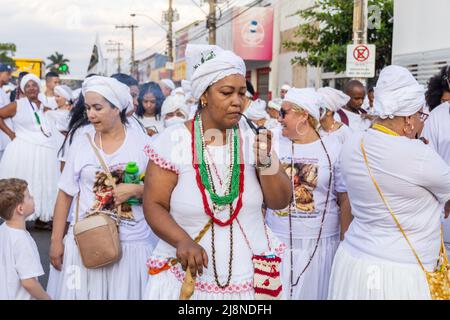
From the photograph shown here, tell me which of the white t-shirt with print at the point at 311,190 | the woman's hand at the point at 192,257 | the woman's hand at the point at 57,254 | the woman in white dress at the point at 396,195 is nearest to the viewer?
the woman's hand at the point at 192,257

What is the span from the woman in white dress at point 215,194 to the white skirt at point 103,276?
3.76 feet

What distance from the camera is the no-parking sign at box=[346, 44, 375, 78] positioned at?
13398 mm

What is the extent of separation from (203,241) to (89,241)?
1.22m

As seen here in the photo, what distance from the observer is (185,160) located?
3521mm

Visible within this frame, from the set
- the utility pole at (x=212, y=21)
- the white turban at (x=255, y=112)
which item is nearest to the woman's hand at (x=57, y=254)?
the white turban at (x=255, y=112)

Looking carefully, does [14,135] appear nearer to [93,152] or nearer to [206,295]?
[93,152]

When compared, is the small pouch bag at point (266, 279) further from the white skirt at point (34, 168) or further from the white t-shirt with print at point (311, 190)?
the white skirt at point (34, 168)

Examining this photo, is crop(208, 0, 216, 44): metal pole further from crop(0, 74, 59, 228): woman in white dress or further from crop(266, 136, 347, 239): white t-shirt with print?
crop(266, 136, 347, 239): white t-shirt with print

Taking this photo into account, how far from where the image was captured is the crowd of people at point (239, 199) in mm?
3484

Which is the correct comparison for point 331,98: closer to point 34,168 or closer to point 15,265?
point 15,265

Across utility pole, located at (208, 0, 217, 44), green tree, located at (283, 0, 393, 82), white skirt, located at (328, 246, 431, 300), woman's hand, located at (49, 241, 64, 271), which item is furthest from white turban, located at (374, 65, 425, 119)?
utility pole, located at (208, 0, 217, 44)

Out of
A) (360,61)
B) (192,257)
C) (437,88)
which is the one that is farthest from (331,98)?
(360,61)

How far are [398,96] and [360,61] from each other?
967 centimetres

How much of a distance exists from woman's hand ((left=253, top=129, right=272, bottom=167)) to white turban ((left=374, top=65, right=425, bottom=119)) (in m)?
1.01
